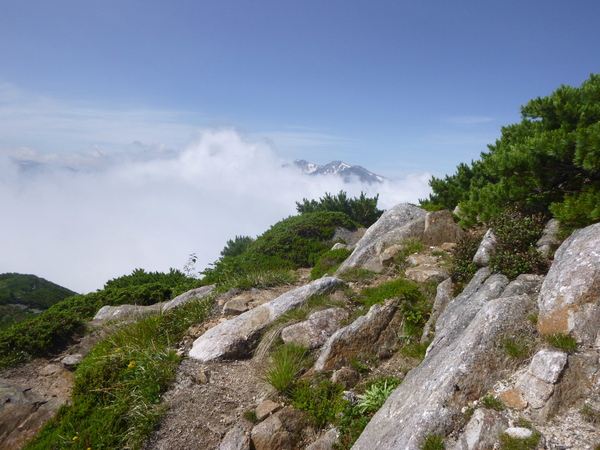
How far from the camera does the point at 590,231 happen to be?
6020 mm

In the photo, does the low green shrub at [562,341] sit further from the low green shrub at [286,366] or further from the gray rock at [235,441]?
the gray rock at [235,441]

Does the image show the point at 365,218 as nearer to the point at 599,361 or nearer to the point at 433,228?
the point at 433,228

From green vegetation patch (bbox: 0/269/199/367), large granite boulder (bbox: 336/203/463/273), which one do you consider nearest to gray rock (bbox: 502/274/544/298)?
large granite boulder (bbox: 336/203/463/273)

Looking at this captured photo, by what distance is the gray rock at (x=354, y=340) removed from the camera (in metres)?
7.53

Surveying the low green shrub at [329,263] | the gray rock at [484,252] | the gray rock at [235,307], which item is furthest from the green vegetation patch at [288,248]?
the gray rock at [484,252]

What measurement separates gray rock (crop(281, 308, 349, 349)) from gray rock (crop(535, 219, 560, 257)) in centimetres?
411

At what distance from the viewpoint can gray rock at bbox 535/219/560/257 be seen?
7.23 m

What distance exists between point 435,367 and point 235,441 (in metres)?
3.34

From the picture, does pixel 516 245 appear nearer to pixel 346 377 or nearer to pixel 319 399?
pixel 346 377

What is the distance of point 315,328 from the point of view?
8.60 m

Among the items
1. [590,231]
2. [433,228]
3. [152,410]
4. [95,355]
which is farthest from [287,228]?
[590,231]

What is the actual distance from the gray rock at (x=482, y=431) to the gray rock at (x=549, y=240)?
3.90m

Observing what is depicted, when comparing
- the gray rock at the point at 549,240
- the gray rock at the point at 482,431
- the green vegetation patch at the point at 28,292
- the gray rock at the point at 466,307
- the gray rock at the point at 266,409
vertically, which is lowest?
the gray rock at the point at 482,431

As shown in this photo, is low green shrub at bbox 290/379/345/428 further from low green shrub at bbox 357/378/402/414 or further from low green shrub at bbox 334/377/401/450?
low green shrub at bbox 357/378/402/414
